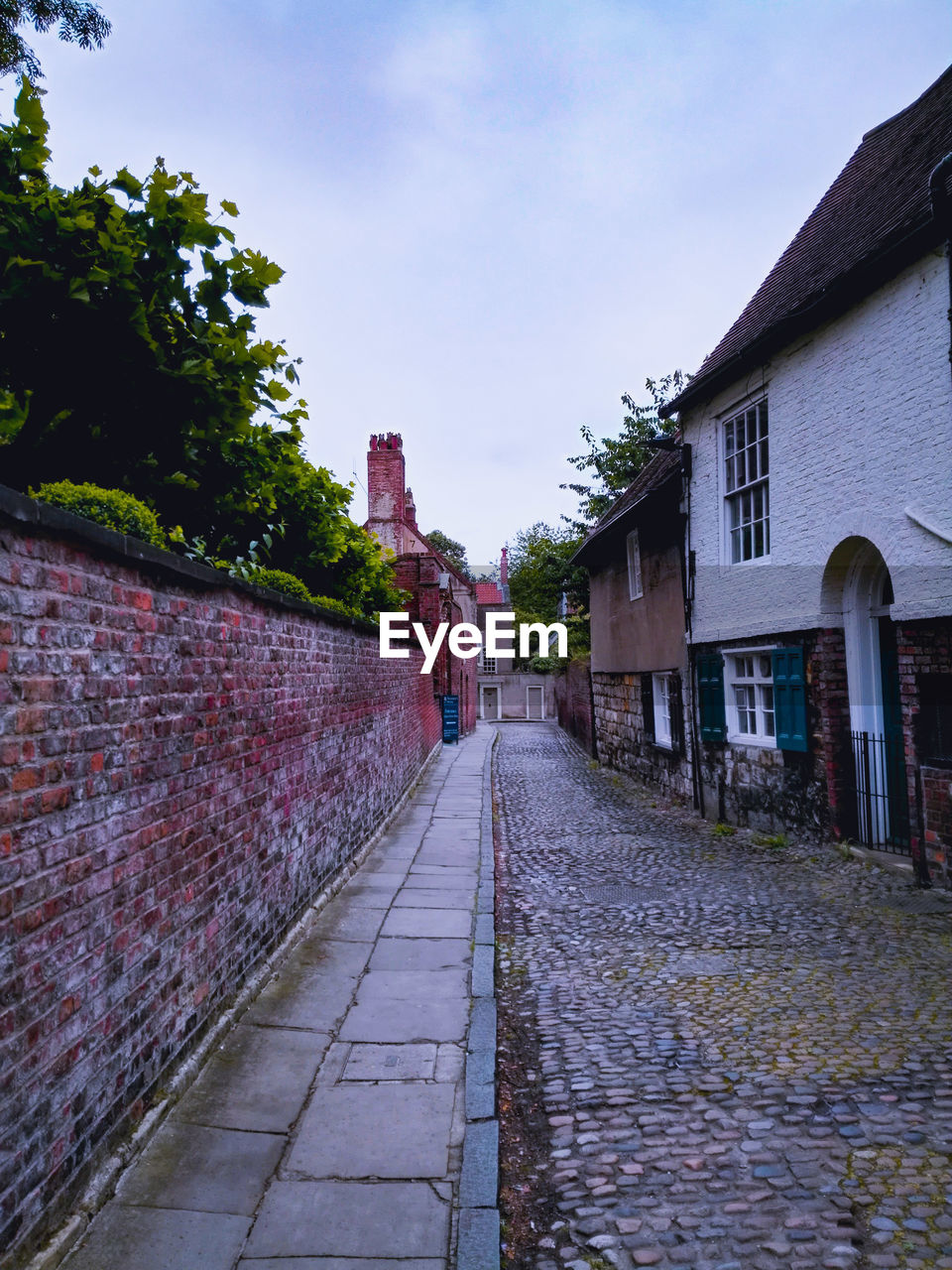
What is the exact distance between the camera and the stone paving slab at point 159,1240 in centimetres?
265

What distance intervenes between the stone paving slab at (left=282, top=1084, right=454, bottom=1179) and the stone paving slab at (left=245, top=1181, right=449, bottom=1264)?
0.36 ft

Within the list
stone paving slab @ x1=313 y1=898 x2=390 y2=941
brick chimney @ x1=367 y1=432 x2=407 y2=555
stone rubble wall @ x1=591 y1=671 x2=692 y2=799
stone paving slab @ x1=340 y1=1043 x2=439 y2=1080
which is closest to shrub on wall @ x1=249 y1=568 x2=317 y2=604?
stone paving slab @ x1=313 y1=898 x2=390 y2=941

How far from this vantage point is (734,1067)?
4188 mm

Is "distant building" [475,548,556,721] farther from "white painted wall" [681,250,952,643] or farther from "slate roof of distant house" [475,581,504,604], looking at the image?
"white painted wall" [681,250,952,643]

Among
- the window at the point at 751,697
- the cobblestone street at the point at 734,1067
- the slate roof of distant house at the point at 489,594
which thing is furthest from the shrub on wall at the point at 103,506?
the slate roof of distant house at the point at 489,594

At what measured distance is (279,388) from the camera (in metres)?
6.64

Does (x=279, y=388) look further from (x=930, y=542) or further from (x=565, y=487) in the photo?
(x=565, y=487)

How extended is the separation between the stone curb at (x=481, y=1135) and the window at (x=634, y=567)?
32.7ft

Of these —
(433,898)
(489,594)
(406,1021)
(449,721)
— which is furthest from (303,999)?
(489,594)

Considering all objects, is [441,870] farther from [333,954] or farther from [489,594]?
[489,594]

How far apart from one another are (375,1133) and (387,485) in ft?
82.1

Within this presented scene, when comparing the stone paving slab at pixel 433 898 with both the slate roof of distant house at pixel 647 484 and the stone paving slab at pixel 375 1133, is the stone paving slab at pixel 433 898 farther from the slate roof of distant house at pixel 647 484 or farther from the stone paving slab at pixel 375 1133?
the slate roof of distant house at pixel 647 484

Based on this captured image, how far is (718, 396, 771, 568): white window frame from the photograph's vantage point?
10.5 metres

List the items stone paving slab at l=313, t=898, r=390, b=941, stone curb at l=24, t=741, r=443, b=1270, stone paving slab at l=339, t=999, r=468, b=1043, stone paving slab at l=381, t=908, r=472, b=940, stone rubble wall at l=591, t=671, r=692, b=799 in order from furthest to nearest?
1. stone rubble wall at l=591, t=671, r=692, b=799
2. stone paving slab at l=381, t=908, r=472, b=940
3. stone paving slab at l=313, t=898, r=390, b=941
4. stone paving slab at l=339, t=999, r=468, b=1043
5. stone curb at l=24, t=741, r=443, b=1270
